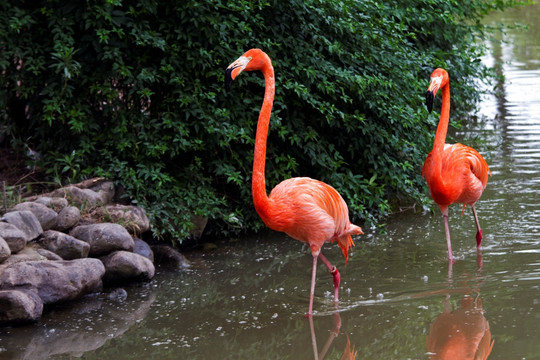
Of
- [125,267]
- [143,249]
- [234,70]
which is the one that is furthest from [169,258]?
[234,70]

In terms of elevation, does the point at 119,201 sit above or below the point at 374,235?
above

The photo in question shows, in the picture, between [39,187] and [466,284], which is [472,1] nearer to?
[466,284]

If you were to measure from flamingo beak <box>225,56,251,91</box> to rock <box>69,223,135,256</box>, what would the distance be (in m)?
1.95

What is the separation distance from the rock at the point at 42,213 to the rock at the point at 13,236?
1.14 feet

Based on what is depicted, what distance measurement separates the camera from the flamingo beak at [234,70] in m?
4.61

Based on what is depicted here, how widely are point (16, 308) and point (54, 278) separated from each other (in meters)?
0.41

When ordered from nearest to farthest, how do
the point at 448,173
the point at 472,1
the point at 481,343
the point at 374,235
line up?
the point at 481,343 → the point at 448,173 → the point at 374,235 → the point at 472,1

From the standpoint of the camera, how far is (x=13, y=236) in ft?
18.0

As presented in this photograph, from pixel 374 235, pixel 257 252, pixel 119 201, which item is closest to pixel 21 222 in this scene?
pixel 119 201

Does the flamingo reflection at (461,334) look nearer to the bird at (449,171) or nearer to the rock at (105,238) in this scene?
the bird at (449,171)

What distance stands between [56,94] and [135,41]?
86cm

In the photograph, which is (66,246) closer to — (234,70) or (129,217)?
(129,217)

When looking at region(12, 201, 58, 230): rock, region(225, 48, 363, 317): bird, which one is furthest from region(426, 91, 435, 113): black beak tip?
region(12, 201, 58, 230): rock

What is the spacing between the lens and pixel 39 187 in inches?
271
